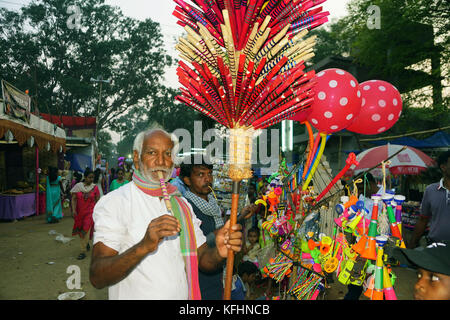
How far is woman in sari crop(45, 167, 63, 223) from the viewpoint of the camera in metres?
10.5

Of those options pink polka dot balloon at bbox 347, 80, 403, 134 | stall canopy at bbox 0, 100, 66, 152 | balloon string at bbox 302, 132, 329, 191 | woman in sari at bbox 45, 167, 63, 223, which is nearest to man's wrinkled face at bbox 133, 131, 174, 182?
balloon string at bbox 302, 132, 329, 191

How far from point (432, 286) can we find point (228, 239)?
1.34m

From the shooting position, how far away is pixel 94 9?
23609 mm

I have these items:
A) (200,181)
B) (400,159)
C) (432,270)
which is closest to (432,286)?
(432,270)

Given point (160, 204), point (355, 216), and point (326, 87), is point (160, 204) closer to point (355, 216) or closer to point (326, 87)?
point (355, 216)

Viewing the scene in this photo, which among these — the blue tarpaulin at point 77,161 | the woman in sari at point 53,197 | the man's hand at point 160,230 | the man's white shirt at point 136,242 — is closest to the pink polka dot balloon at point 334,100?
the man's white shirt at point 136,242

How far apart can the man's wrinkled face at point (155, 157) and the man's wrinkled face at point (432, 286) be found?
70.1 inches

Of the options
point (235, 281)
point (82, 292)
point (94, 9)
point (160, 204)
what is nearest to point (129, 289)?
point (160, 204)

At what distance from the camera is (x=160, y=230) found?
135cm

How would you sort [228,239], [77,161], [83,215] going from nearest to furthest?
[228,239], [83,215], [77,161]

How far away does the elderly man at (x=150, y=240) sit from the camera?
4.70ft

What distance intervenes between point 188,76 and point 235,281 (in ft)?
8.35

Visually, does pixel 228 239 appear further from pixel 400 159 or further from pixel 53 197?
pixel 53 197

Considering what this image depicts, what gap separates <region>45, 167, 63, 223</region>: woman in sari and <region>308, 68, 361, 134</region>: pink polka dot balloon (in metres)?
10.6
